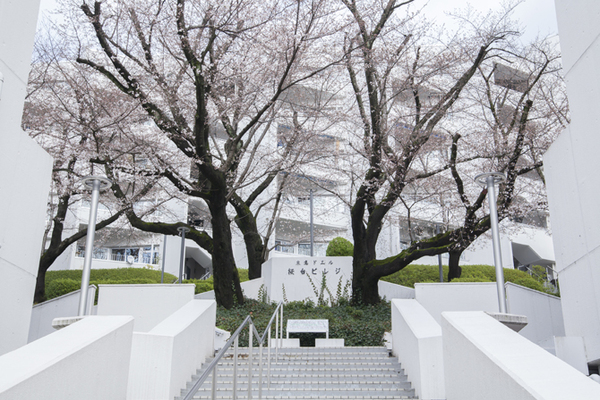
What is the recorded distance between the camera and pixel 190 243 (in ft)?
86.7

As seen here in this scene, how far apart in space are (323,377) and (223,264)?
6.31 m

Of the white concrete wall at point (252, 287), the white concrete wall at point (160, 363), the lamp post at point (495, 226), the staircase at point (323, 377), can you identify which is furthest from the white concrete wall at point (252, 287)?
the lamp post at point (495, 226)

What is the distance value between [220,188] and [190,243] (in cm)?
1557

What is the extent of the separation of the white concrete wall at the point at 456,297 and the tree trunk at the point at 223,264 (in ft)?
16.3

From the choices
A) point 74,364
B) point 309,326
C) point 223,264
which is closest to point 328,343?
point 309,326

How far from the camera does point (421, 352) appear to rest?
6.31 m

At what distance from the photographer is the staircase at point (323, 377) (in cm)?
649

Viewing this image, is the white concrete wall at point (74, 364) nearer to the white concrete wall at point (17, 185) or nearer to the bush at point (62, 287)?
the white concrete wall at point (17, 185)

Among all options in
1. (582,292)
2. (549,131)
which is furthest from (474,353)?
(549,131)

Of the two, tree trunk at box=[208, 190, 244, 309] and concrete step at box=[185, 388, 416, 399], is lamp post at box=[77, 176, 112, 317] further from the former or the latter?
tree trunk at box=[208, 190, 244, 309]

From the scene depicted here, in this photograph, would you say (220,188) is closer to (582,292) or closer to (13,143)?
(13,143)

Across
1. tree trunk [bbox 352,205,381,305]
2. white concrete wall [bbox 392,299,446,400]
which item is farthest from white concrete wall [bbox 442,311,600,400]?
tree trunk [bbox 352,205,381,305]

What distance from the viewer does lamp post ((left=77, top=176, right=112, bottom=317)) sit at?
709 centimetres

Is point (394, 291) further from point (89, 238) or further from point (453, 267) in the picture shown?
point (89, 238)
